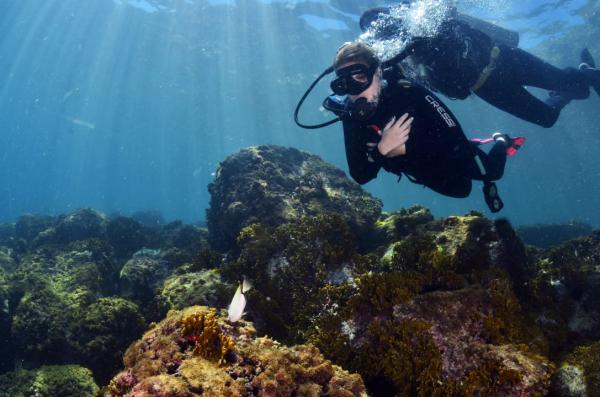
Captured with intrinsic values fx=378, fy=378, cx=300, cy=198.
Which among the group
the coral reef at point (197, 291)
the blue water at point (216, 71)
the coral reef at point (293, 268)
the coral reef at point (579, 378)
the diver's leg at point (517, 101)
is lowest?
the blue water at point (216, 71)

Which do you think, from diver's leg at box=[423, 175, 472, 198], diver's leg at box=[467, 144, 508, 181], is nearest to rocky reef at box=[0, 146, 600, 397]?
diver's leg at box=[423, 175, 472, 198]

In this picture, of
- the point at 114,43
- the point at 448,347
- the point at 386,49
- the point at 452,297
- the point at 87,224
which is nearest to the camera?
the point at 448,347

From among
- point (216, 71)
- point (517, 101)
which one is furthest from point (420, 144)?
point (216, 71)

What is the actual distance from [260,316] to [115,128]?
93107 mm

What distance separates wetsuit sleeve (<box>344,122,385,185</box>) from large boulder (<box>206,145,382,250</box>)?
9.96ft

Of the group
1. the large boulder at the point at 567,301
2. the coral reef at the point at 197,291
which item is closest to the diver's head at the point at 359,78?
the coral reef at the point at 197,291

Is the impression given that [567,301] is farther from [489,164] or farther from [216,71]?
[216,71]

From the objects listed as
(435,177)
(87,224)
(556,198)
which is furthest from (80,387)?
(556,198)

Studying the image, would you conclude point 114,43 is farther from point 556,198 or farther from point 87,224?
point 556,198

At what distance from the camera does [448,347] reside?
410 cm

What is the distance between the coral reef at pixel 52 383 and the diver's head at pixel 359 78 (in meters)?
5.61

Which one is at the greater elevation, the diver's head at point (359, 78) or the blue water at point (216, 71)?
the diver's head at point (359, 78)

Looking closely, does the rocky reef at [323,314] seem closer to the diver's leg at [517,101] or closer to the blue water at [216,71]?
the diver's leg at [517,101]

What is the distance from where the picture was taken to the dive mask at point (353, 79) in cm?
475
